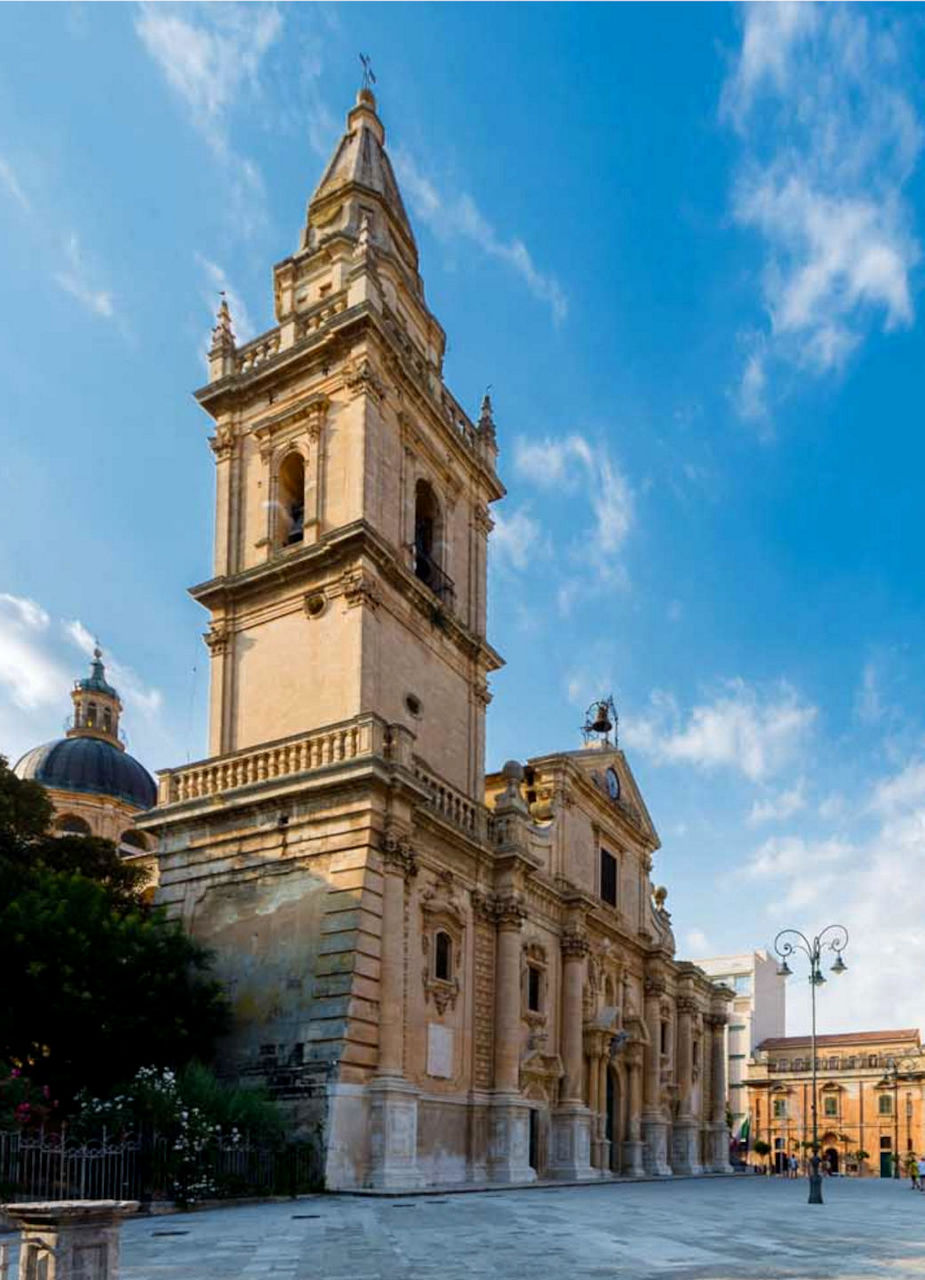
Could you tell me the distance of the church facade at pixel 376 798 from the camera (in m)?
22.1

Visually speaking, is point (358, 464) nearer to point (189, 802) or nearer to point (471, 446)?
point (471, 446)

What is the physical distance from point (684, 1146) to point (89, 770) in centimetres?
2933

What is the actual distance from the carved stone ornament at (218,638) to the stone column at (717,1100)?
27.8 metres

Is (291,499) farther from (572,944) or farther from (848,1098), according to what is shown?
(848,1098)

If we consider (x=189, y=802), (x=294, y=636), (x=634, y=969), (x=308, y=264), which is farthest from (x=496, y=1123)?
(x=308, y=264)

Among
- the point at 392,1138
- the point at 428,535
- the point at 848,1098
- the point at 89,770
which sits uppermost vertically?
the point at 428,535

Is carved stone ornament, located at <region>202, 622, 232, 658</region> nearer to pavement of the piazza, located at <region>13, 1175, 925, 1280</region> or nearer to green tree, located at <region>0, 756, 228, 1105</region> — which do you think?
green tree, located at <region>0, 756, 228, 1105</region>

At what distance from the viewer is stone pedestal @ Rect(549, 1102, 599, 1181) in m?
29.4

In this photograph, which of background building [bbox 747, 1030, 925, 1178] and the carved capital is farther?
background building [bbox 747, 1030, 925, 1178]

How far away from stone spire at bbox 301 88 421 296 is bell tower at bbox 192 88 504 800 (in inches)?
3.3

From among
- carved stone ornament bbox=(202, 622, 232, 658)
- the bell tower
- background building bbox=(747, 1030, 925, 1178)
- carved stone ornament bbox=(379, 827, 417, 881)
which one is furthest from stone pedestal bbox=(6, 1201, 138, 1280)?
background building bbox=(747, 1030, 925, 1178)

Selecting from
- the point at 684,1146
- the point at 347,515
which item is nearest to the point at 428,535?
the point at 347,515

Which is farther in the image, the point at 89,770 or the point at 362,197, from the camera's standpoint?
the point at 89,770

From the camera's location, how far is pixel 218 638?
28062mm
